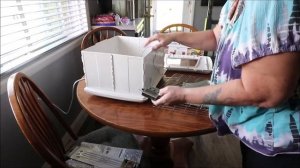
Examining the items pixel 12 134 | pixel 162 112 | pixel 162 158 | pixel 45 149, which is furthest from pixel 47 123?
pixel 162 158

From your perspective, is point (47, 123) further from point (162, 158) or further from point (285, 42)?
point (285, 42)

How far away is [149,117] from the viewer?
82 cm

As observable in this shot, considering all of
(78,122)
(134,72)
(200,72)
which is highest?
(134,72)

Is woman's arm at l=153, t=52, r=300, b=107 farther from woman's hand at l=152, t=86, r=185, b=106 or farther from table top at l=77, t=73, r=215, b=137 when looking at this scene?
table top at l=77, t=73, r=215, b=137

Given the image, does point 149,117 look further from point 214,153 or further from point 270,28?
point 214,153

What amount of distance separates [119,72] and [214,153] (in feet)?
4.04

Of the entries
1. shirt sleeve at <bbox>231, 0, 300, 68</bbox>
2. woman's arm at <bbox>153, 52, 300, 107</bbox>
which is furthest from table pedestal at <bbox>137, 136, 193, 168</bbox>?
shirt sleeve at <bbox>231, 0, 300, 68</bbox>

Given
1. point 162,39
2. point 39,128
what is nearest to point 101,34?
point 162,39

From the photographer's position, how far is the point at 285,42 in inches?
18.1

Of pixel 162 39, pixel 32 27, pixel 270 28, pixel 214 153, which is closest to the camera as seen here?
pixel 270 28

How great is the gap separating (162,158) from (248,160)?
748 mm

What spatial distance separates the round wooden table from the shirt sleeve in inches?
13.7

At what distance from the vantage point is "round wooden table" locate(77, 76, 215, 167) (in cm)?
76

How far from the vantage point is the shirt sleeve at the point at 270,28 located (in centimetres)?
46
